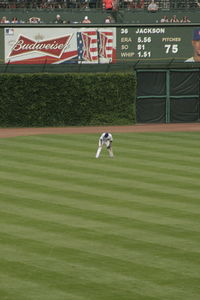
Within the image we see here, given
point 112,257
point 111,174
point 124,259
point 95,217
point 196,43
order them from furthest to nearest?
point 196,43, point 111,174, point 95,217, point 112,257, point 124,259

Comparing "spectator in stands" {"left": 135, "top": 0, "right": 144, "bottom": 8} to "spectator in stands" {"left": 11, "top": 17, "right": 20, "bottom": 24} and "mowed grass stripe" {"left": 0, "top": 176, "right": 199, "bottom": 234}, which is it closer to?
"spectator in stands" {"left": 11, "top": 17, "right": 20, "bottom": 24}

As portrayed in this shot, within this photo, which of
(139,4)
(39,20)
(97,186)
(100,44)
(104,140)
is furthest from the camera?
(139,4)

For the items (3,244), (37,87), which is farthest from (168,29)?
(3,244)

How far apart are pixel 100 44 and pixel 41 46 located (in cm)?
307

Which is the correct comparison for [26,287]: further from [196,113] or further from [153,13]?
[153,13]

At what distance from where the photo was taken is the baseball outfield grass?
1301 centimetres

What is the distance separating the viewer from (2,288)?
12766mm

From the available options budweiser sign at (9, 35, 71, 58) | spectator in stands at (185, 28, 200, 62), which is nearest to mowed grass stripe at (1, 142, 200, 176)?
budweiser sign at (9, 35, 71, 58)

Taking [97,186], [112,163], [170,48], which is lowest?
[97,186]

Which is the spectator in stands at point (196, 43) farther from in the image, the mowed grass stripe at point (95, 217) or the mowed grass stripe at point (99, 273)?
the mowed grass stripe at point (99, 273)

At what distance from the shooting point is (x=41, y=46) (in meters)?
43.6

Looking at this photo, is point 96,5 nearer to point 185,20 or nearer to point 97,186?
point 185,20

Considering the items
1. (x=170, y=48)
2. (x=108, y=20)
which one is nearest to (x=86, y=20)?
(x=108, y=20)

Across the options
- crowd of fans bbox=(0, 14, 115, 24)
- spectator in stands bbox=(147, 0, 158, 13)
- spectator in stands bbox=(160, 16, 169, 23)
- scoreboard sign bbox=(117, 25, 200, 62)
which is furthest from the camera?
spectator in stands bbox=(147, 0, 158, 13)
